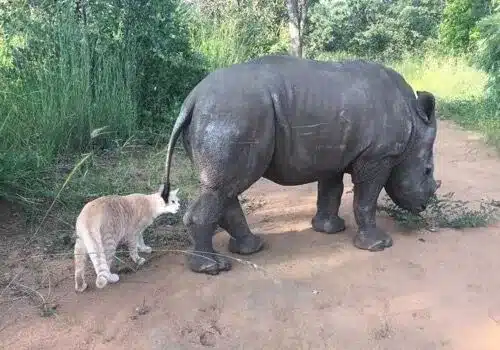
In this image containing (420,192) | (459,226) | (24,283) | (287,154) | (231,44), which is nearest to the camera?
(24,283)

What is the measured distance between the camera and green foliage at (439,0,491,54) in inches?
632

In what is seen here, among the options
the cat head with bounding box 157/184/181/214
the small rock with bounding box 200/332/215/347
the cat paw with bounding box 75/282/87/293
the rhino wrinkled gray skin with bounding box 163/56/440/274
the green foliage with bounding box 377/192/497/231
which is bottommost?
the green foliage with bounding box 377/192/497/231

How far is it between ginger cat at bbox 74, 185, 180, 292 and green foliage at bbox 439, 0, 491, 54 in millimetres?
14294

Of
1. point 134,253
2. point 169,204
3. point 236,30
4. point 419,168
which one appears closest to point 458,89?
point 236,30

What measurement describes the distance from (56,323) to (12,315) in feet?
1.04

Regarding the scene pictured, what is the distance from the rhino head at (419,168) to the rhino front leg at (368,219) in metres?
0.22

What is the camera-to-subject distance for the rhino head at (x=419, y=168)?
14.9ft

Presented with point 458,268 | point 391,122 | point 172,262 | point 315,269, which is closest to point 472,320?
point 458,268

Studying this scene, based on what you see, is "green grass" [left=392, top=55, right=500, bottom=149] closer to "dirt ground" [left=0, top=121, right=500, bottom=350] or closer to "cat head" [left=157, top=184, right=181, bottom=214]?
"dirt ground" [left=0, top=121, right=500, bottom=350]

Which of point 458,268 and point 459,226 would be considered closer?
point 458,268

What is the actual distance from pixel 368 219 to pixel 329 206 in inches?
18.0

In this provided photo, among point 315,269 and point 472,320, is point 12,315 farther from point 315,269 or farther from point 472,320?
point 472,320

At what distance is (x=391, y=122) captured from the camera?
4.32m

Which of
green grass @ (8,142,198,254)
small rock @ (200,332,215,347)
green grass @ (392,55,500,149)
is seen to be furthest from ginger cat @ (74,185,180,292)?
green grass @ (392,55,500,149)
